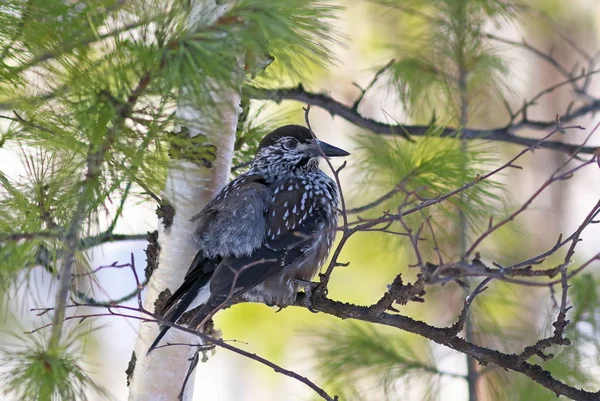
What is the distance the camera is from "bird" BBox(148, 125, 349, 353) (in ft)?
7.80

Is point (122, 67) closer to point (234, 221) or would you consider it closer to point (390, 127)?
point (234, 221)

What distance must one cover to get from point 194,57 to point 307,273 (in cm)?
119

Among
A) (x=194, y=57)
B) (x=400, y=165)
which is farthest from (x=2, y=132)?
(x=400, y=165)

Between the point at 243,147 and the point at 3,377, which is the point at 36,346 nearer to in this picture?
the point at 3,377

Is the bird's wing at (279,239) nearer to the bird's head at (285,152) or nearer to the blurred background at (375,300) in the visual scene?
the bird's head at (285,152)

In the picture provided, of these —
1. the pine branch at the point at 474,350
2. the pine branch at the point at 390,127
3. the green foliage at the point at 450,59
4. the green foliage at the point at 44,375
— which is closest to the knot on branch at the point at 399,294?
the pine branch at the point at 474,350

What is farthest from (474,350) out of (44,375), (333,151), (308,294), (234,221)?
(44,375)

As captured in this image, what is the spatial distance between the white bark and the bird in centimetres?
4

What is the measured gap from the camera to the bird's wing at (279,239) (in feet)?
7.88

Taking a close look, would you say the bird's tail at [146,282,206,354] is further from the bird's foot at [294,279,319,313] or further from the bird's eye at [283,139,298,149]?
the bird's eye at [283,139,298,149]

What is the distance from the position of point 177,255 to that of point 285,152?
73 cm

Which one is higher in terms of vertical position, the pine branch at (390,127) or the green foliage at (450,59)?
the green foliage at (450,59)

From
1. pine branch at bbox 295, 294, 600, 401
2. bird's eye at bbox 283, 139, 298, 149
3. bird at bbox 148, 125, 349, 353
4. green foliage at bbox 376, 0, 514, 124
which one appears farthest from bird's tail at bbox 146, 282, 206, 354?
green foliage at bbox 376, 0, 514, 124

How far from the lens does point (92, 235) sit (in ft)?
6.82
